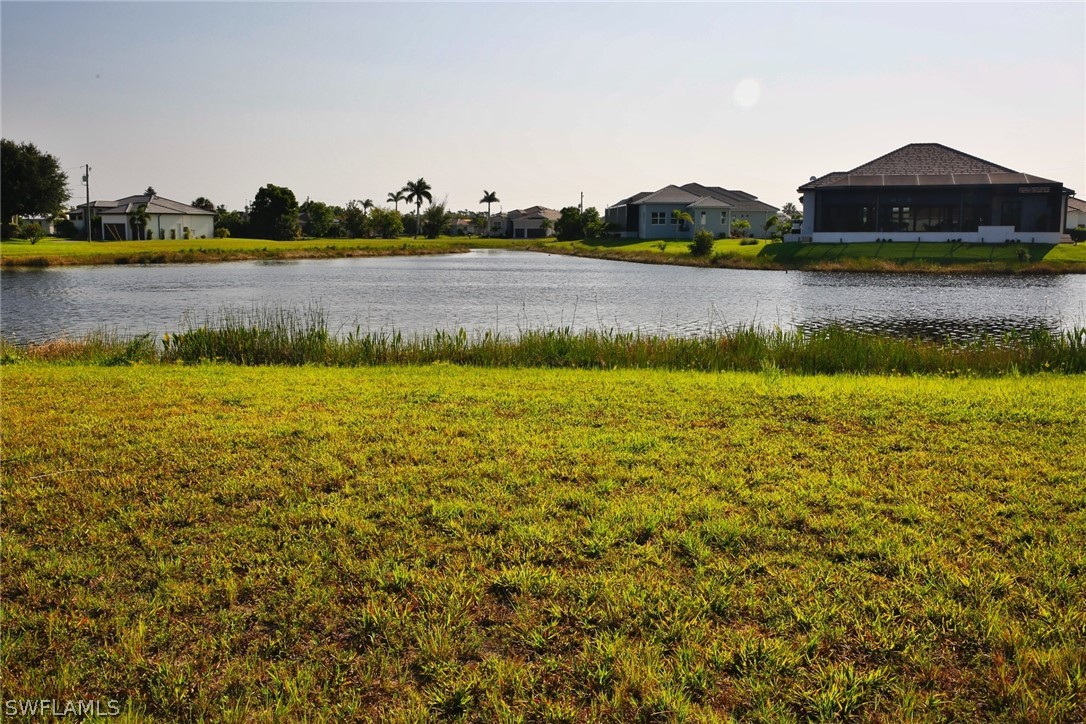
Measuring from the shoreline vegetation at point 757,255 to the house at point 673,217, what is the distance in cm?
450

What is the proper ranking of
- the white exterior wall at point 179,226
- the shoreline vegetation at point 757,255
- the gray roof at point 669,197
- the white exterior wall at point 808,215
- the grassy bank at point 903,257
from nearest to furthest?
1. the grassy bank at point 903,257
2. the shoreline vegetation at point 757,255
3. the white exterior wall at point 808,215
4. the gray roof at point 669,197
5. the white exterior wall at point 179,226

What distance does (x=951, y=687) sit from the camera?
11.5ft

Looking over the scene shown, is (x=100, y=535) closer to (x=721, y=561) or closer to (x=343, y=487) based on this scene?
(x=343, y=487)

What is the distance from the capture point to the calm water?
2334cm

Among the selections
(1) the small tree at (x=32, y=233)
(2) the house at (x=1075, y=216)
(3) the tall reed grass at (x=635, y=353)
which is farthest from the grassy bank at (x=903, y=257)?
(1) the small tree at (x=32, y=233)

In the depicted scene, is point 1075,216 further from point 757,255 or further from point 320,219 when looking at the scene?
point 320,219

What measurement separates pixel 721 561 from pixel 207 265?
57699 mm

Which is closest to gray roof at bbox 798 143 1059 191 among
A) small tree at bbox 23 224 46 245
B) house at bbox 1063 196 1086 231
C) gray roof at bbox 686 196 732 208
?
gray roof at bbox 686 196 732 208

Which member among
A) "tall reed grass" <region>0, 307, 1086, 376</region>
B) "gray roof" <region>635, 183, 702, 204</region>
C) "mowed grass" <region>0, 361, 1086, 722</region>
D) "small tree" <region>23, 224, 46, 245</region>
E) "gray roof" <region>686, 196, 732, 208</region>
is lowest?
"mowed grass" <region>0, 361, 1086, 722</region>

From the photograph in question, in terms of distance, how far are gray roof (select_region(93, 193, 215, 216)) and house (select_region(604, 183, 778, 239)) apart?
1864 inches

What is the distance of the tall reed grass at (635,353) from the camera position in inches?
512

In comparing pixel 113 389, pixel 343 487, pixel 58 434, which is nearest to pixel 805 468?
pixel 343 487

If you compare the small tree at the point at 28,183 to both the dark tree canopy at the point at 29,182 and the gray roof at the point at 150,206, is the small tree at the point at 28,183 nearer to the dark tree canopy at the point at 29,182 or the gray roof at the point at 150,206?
the dark tree canopy at the point at 29,182

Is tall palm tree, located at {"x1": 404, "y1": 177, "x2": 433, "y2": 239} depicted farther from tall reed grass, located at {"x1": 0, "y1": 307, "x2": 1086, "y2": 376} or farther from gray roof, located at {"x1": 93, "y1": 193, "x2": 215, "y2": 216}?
tall reed grass, located at {"x1": 0, "y1": 307, "x2": 1086, "y2": 376}
